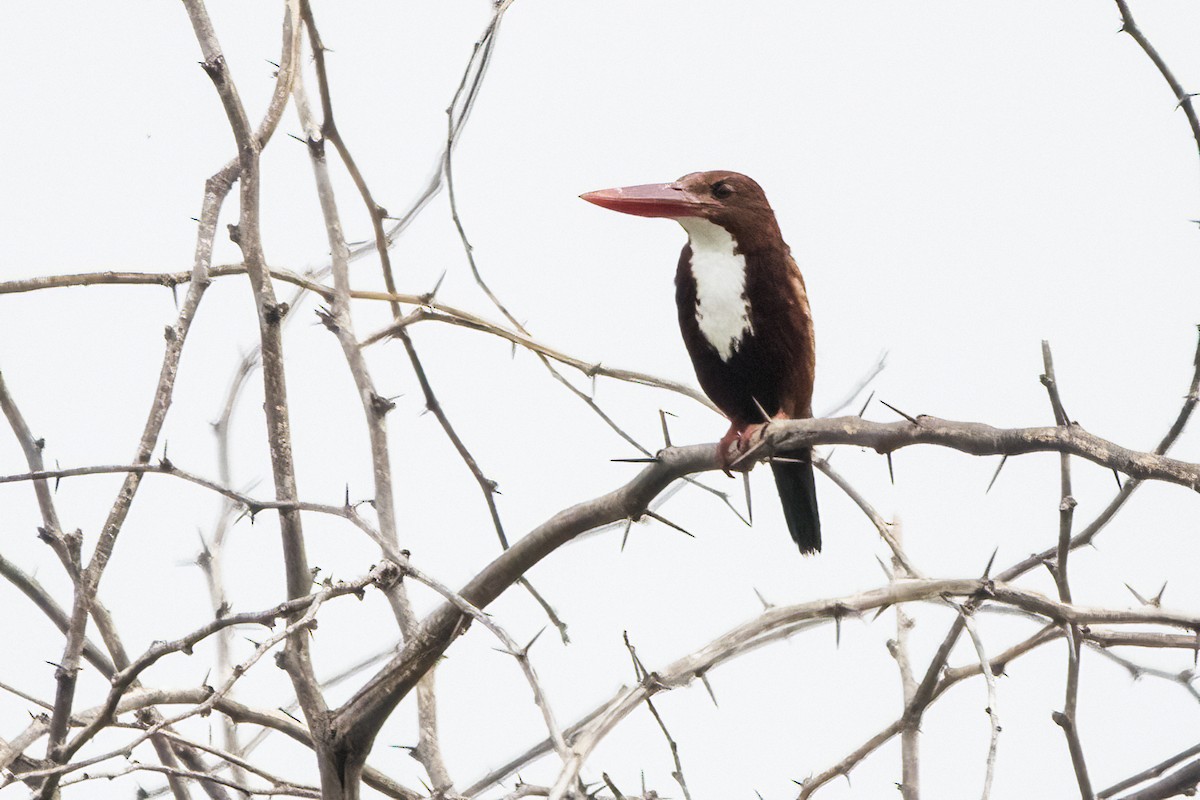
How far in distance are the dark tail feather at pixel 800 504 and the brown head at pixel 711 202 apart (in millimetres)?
628

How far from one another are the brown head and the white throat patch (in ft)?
0.09

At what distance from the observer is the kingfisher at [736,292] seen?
3.02 m

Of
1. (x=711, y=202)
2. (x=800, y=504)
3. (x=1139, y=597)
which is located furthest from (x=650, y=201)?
(x=1139, y=597)

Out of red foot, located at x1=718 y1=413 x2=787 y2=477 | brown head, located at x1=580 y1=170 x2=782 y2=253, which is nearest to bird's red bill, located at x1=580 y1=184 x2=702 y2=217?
brown head, located at x1=580 y1=170 x2=782 y2=253

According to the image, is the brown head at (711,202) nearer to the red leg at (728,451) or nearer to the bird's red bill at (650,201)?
the bird's red bill at (650,201)

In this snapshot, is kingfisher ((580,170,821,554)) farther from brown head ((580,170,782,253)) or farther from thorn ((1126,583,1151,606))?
thorn ((1126,583,1151,606))

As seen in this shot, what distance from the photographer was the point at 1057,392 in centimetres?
156

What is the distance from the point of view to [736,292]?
301 centimetres

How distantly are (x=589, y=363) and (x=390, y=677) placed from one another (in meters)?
0.92

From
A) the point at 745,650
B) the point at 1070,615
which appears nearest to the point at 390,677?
the point at 745,650

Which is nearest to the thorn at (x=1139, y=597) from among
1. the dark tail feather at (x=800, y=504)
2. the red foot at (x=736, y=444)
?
the red foot at (x=736, y=444)

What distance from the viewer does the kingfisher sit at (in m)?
3.02

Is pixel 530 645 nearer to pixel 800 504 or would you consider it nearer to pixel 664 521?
pixel 664 521

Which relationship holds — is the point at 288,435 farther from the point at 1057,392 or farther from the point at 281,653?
the point at 1057,392
